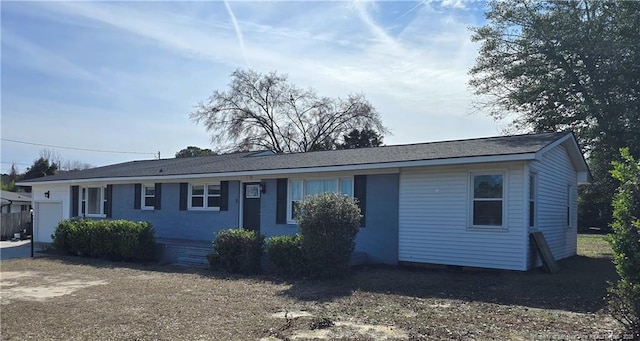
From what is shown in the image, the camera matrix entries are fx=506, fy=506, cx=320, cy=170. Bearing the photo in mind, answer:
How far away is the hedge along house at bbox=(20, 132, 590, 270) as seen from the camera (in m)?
11.1

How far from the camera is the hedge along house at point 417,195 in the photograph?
1113 centimetres

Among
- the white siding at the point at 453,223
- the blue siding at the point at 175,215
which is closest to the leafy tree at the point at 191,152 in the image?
the blue siding at the point at 175,215

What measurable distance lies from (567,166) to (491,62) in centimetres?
762

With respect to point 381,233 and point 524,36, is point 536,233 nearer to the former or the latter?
point 381,233

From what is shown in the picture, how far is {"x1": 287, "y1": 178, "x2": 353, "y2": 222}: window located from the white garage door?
12003 millimetres

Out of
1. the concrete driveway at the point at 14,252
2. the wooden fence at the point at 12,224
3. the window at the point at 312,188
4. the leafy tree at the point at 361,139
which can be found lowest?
the concrete driveway at the point at 14,252

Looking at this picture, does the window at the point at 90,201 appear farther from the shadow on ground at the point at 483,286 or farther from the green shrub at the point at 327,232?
the shadow on ground at the point at 483,286

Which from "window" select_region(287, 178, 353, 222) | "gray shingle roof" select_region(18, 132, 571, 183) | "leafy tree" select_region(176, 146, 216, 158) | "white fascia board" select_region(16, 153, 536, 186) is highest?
"leafy tree" select_region(176, 146, 216, 158)

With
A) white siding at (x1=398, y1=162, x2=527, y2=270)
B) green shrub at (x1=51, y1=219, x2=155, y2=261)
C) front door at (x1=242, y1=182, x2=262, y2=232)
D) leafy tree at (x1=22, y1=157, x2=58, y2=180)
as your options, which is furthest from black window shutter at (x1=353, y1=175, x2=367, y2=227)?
leafy tree at (x1=22, y1=157, x2=58, y2=180)

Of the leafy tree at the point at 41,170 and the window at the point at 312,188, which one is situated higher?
the leafy tree at the point at 41,170

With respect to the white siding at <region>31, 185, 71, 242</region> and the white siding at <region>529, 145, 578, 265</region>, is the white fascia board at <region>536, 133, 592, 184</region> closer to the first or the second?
the white siding at <region>529, 145, 578, 265</region>

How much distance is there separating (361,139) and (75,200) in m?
25.6

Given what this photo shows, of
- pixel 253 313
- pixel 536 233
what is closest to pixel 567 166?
pixel 536 233

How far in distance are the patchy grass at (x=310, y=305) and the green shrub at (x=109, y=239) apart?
9.04 ft
